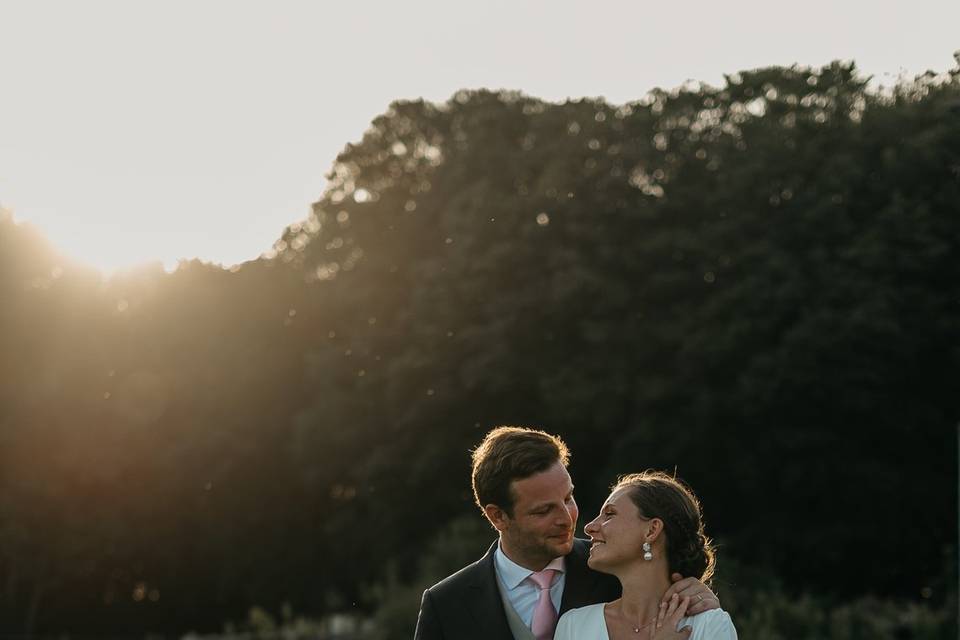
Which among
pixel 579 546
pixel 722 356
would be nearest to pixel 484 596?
pixel 579 546

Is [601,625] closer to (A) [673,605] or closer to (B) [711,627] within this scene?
(A) [673,605]

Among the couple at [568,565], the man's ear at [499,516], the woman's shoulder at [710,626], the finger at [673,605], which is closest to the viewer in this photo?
the woman's shoulder at [710,626]

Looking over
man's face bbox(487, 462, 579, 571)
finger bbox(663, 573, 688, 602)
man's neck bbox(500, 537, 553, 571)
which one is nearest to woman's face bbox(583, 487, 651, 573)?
finger bbox(663, 573, 688, 602)

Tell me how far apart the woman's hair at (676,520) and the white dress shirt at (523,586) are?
1.74 ft

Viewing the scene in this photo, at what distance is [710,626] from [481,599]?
1.02m

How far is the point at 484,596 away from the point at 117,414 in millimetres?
34860

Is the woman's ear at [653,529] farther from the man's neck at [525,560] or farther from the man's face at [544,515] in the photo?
the man's neck at [525,560]

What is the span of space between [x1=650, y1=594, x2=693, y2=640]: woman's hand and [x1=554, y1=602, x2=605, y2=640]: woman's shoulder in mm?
228

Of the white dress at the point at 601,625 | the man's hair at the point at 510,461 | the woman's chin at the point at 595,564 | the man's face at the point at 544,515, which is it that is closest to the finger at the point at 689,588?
the white dress at the point at 601,625

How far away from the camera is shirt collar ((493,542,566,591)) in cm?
636

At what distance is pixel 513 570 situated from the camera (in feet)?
21.0

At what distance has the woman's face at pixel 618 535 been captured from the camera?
5.89m

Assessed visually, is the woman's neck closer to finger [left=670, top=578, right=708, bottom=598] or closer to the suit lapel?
finger [left=670, top=578, right=708, bottom=598]

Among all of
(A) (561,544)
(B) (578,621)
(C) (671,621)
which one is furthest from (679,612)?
(A) (561,544)
